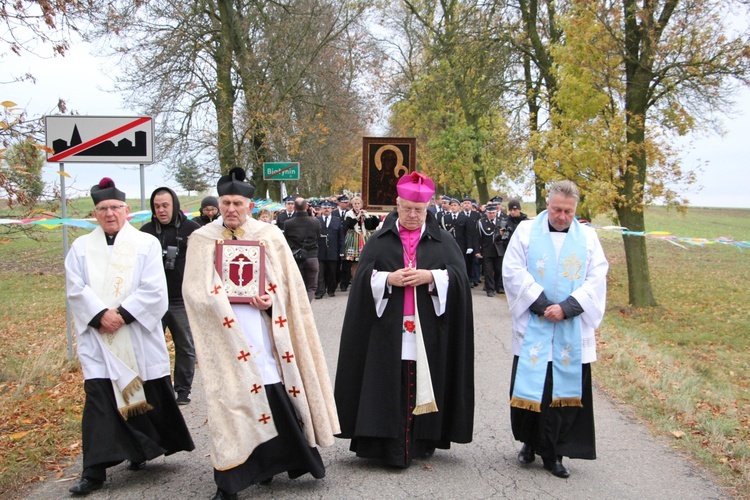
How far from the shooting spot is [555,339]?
18.8 ft

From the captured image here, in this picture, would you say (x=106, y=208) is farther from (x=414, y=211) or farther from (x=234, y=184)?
(x=414, y=211)

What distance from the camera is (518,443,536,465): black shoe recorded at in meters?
5.77

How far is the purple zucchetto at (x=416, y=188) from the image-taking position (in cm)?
561

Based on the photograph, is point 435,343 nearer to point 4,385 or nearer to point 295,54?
point 4,385

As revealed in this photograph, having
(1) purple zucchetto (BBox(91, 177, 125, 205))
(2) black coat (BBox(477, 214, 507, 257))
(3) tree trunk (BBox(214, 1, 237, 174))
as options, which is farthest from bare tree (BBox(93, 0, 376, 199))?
(1) purple zucchetto (BBox(91, 177, 125, 205))

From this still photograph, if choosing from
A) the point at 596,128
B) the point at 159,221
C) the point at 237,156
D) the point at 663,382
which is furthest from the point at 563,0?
the point at 159,221

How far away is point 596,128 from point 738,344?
17.8 ft

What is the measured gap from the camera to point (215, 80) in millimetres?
22156

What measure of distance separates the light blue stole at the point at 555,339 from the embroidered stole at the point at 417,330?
2.16 feet

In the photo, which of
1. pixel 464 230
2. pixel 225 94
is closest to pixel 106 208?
pixel 464 230

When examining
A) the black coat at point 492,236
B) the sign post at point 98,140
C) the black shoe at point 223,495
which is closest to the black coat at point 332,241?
the black coat at point 492,236

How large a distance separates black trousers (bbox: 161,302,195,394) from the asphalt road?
576 mm

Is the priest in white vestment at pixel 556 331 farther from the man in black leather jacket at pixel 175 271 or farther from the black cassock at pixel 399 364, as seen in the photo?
the man in black leather jacket at pixel 175 271

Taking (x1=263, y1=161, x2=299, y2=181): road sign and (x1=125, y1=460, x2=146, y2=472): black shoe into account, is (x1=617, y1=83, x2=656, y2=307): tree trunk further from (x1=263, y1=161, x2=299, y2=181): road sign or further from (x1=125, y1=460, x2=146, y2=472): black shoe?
(x1=125, y1=460, x2=146, y2=472): black shoe
